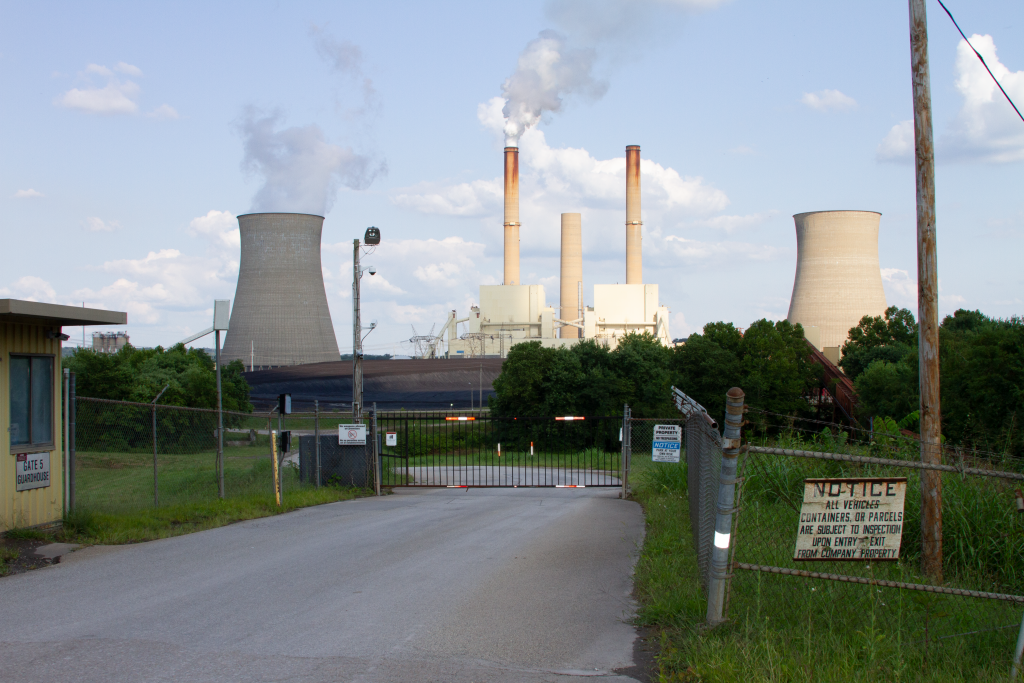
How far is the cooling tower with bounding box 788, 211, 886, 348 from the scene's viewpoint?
5538 centimetres

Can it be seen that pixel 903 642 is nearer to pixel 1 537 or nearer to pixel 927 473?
pixel 927 473

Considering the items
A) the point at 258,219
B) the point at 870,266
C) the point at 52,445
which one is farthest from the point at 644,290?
the point at 52,445

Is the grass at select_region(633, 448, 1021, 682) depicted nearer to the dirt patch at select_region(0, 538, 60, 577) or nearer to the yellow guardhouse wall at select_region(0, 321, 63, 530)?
the dirt patch at select_region(0, 538, 60, 577)

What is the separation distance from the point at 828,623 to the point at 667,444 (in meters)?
7.54

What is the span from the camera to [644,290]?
76.4 meters

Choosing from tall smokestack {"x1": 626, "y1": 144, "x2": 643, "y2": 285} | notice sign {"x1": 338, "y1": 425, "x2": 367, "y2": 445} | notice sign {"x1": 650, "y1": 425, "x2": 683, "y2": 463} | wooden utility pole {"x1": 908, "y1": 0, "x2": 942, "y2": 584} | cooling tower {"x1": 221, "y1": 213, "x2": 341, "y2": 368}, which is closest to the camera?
wooden utility pole {"x1": 908, "y1": 0, "x2": 942, "y2": 584}

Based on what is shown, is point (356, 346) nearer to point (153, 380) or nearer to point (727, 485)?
point (727, 485)

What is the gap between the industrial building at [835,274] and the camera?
182ft

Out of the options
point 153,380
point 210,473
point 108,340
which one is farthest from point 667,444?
point 108,340

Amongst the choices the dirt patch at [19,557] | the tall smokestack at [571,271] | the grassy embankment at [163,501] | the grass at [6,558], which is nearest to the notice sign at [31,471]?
the grassy embankment at [163,501]

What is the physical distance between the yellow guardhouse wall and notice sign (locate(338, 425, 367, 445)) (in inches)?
274

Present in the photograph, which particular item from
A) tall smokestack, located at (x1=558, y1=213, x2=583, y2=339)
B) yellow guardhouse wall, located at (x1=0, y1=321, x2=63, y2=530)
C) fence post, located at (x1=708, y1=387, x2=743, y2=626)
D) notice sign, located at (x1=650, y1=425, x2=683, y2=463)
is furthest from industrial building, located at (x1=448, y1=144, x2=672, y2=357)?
fence post, located at (x1=708, y1=387, x2=743, y2=626)

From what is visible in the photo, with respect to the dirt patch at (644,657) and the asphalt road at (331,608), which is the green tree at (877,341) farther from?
the dirt patch at (644,657)

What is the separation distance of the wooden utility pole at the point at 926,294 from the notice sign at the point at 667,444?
220 inches
